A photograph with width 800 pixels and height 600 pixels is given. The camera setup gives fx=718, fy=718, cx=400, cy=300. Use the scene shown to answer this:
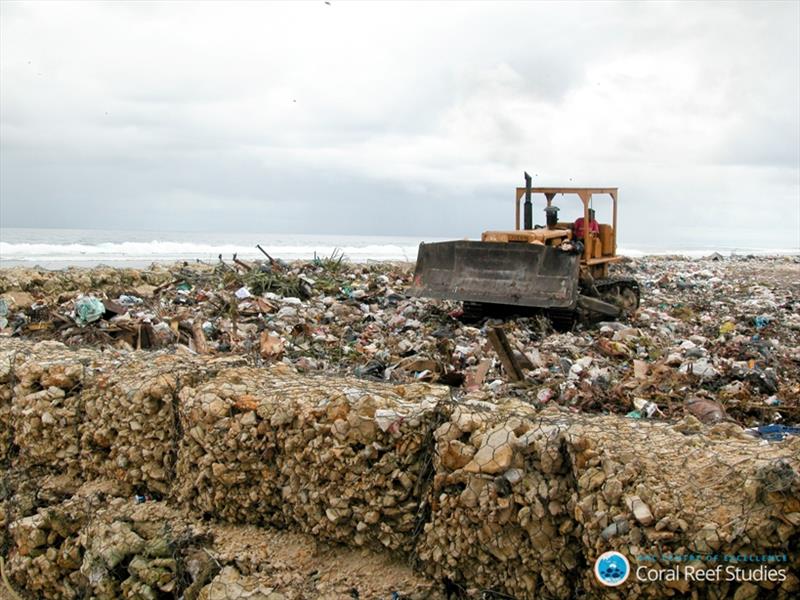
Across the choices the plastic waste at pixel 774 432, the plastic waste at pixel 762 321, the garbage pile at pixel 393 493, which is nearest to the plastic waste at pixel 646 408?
the plastic waste at pixel 774 432

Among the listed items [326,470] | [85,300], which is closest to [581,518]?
[326,470]

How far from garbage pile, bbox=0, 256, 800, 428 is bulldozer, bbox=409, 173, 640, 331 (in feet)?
0.91

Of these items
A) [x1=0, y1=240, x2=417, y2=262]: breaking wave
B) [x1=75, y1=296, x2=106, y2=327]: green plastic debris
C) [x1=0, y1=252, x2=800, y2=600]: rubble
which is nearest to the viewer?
[x1=0, y1=252, x2=800, y2=600]: rubble

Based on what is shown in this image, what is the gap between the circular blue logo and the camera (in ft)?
8.13

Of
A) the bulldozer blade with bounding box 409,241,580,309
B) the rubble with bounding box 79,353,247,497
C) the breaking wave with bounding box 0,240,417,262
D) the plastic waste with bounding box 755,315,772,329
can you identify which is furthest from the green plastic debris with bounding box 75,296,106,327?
the breaking wave with bounding box 0,240,417,262

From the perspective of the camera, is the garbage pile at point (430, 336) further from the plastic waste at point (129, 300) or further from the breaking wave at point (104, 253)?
the breaking wave at point (104, 253)

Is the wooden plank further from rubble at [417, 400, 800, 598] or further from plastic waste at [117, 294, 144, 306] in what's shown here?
plastic waste at [117, 294, 144, 306]

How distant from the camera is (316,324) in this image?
891 cm

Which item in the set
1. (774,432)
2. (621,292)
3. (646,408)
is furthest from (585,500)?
(621,292)

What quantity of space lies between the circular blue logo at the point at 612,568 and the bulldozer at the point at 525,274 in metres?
6.04

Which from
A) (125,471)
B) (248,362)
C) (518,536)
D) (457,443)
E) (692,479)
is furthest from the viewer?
(248,362)

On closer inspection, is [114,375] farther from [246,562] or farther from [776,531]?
[776,531]

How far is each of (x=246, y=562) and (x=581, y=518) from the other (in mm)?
1590

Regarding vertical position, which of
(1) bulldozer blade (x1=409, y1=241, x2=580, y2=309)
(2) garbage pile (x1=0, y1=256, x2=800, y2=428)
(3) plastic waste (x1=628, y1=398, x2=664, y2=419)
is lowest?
(3) plastic waste (x1=628, y1=398, x2=664, y2=419)
